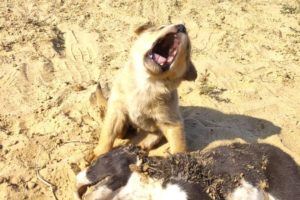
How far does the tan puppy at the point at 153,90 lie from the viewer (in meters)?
5.68

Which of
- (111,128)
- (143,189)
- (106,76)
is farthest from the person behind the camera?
(106,76)

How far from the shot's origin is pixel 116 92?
616 cm

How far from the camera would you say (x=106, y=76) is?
24.5 feet

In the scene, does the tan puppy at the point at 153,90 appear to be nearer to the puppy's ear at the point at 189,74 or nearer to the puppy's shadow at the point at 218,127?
the puppy's ear at the point at 189,74

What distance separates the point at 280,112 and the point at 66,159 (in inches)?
123

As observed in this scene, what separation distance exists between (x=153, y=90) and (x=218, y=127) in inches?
47.1

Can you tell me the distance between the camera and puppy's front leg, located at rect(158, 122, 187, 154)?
229 inches

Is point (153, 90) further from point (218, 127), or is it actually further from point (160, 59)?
point (218, 127)

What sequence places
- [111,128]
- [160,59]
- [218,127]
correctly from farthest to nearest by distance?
1. [218,127]
2. [111,128]
3. [160,59]

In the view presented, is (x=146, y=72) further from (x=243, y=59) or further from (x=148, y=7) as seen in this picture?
(x=148, y=7)

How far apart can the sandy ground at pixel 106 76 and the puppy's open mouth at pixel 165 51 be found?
1.18m

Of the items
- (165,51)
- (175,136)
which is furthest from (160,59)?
(175,136)

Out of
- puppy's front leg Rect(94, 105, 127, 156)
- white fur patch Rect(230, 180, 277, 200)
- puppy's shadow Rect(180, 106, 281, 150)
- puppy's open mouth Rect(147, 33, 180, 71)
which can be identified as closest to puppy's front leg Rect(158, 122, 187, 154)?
puppy's shadow Rect(180, 106, 281, 150)

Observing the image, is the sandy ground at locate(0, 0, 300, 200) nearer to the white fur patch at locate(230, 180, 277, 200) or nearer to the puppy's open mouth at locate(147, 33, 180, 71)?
the puppy's open mouth at locate(147, 33, 180, 71)
